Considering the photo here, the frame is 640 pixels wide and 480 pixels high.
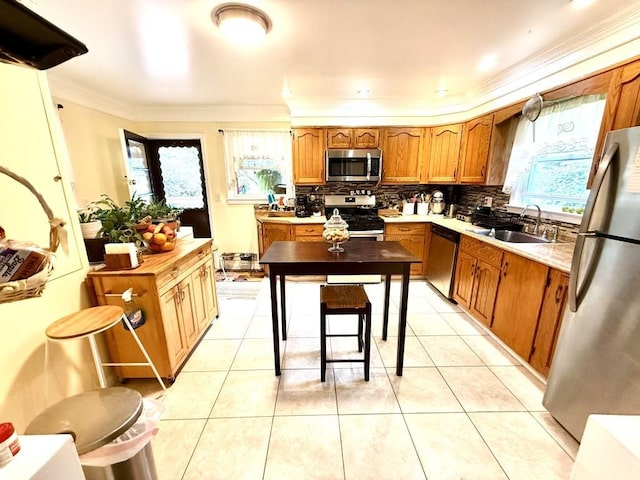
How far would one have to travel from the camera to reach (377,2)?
1540mm

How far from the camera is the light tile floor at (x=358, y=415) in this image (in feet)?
4.57

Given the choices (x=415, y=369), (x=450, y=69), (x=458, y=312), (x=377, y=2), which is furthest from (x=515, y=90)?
(x=415, y=369)

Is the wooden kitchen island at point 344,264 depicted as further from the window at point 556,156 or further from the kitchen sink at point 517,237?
the window at point 556,156

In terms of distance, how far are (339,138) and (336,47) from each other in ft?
5.30

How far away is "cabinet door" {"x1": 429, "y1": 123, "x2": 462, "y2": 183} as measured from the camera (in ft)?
11.2

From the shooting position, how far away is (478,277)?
2.58 meters

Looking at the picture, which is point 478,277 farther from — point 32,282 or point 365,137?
point 32,282

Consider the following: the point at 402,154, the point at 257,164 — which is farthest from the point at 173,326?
the point at 402,154

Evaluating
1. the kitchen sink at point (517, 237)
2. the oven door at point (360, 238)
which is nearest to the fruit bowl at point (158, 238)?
the oven door at point (360, 238)

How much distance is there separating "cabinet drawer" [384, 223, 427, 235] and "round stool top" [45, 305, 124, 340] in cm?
302

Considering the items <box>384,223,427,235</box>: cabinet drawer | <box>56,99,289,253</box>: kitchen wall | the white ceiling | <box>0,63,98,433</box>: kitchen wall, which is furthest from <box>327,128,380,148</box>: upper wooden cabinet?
<box>0,63,98,433</box>: kitchen wall

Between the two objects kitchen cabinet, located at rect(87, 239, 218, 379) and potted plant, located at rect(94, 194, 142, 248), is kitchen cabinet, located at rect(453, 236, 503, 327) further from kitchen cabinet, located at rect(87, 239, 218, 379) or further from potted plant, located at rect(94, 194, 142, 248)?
potted plant, located at rect(94, 194, 142, 248)

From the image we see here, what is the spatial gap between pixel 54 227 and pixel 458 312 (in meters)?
3.33

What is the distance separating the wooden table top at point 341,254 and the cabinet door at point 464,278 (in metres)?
1.09
